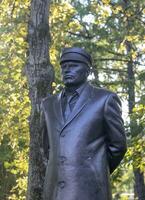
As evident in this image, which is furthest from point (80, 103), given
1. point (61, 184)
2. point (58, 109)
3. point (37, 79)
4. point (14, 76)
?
point (14, 76)

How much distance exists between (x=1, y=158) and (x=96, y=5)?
534 centimetres

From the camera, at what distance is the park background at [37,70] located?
24.3 ft

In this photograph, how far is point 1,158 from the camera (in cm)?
1495

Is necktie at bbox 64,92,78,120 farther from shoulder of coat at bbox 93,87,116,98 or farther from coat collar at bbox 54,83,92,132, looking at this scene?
shoulder of coat at bbox 93,87,116,98

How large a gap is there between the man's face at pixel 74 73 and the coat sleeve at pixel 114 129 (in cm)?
28

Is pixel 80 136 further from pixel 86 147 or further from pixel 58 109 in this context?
pixel 58 109

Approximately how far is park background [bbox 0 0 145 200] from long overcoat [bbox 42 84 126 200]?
→ 2.83 metres

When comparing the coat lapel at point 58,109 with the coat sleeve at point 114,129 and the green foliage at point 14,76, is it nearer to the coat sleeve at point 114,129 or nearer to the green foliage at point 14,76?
the coat sleeve at point 114,129

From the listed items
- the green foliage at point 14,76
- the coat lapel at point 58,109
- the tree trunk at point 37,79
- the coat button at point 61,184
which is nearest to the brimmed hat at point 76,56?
the coat lapel at point 58,109

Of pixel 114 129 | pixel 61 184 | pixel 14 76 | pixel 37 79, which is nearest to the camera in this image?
pixel 61 184

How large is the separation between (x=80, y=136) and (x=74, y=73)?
514 millimetres

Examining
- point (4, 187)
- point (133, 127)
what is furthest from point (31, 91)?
point (4, 187)

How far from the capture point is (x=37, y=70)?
7.40 m

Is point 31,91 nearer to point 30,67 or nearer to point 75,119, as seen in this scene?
point 30,67
